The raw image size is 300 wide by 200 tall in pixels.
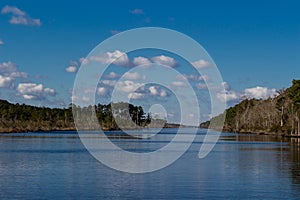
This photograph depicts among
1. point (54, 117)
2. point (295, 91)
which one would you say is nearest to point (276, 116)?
point (295, 91)

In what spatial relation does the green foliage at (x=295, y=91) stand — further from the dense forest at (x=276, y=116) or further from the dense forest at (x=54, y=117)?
the dense forest at (x=54, y=117)

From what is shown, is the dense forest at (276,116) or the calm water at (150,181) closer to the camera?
the calm water at (150,181)

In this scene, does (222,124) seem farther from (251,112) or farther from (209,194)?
(209,194)

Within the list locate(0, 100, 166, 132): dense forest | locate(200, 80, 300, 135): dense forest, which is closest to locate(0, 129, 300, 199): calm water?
locate(200, 80, 300, 135): dense forest

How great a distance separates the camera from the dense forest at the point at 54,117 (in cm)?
12950

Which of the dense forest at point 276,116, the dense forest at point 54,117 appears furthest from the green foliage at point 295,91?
the dense forest at point 54,117

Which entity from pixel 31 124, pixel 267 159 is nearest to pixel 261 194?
pixel 267 159

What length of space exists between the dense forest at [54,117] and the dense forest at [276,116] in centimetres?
4248

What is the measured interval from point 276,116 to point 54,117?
258 feet

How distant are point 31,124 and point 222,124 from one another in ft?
281

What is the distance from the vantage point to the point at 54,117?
573ft

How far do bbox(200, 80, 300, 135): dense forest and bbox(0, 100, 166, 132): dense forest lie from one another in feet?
139

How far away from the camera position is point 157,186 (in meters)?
25.9

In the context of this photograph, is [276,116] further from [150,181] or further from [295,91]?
[150,181]
